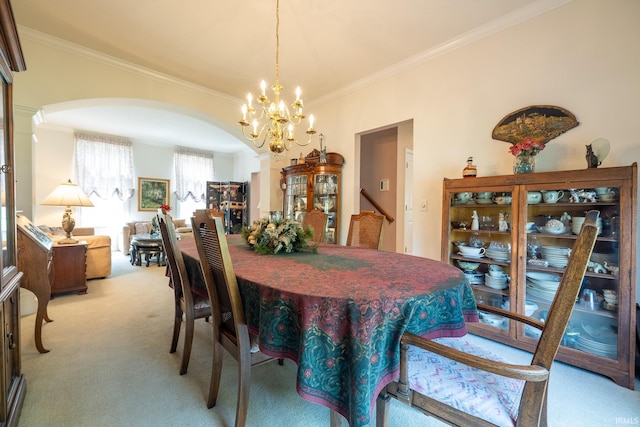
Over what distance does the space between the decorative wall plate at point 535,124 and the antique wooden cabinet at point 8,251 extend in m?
3.18

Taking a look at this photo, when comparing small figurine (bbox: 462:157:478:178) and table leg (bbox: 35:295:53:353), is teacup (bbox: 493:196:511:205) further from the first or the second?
table leg (bbox: 35:295:53:353)

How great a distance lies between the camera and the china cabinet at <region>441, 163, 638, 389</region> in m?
1.67

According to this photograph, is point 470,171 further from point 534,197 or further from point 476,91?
point 476,91

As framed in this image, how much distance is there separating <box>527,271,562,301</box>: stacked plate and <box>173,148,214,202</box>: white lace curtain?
755 cm

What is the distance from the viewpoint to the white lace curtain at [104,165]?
5844 millimetres

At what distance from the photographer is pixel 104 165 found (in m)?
6.17

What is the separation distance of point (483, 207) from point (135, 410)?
290 centimetres

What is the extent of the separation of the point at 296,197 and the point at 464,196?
2.41 m

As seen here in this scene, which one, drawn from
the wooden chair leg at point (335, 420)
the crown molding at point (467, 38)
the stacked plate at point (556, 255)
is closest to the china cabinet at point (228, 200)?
the crown molding at point (467, 38)

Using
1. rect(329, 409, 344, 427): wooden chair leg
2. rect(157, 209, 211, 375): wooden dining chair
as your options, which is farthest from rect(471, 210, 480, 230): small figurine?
rect(157, 209, 211, 375): wooden dining chair

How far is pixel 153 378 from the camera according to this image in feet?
5.60

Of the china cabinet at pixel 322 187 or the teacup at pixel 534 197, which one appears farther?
the china cabinet at pixel 322 187

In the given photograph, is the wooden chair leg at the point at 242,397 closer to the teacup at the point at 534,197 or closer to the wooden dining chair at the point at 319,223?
the wooden dining chair at the point at 319,223

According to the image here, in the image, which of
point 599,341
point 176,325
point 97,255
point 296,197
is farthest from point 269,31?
point 97,255
